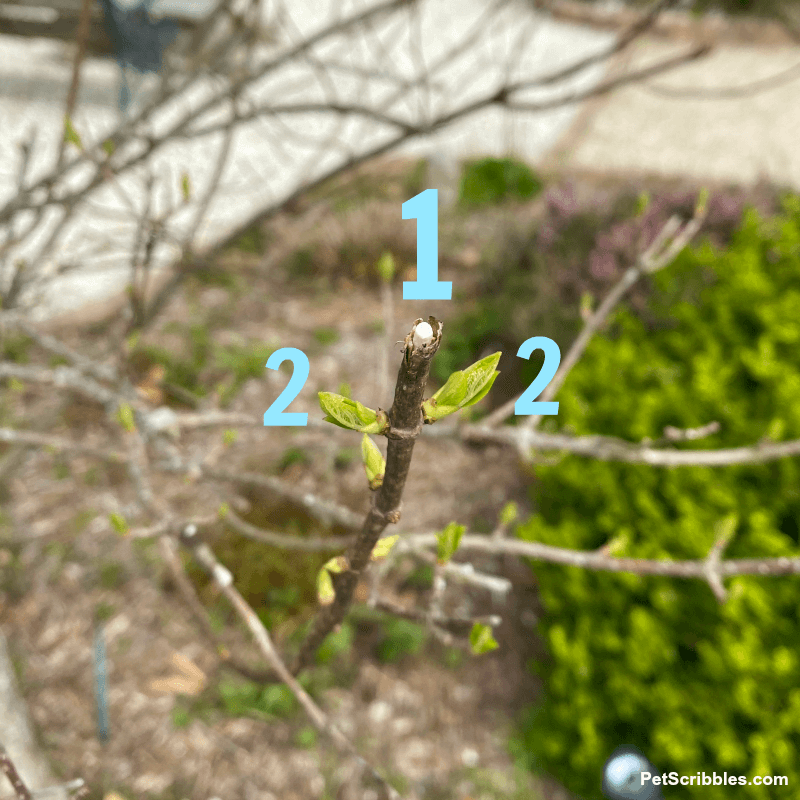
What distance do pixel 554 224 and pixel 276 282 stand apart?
75.7 inches

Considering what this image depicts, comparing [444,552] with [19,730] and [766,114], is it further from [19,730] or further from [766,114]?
[766,114]

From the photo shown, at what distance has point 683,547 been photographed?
1611 millimetres

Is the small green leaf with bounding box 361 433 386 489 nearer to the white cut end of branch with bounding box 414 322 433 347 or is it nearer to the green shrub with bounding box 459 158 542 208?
the white cut end of branch with bounding box 414 322 433 347

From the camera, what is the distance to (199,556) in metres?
0.96

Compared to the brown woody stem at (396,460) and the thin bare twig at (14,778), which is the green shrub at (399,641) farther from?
the thin bare twig at (14,778)

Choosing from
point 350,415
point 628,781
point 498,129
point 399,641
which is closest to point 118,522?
point 350,415

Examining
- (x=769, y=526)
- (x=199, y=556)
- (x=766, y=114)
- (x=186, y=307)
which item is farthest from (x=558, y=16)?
(x=199, y=556)

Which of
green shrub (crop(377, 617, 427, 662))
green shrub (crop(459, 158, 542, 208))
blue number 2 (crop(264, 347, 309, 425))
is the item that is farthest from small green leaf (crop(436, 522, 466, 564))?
green shrub (crop(459, 158, 542, 208))

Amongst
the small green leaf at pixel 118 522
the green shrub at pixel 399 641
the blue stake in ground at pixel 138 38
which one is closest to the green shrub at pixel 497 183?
the blue stake in ground at pixel 138 38

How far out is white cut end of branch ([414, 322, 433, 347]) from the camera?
1.15 ft

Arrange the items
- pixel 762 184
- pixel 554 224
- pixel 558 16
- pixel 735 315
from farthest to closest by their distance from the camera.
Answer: pixel 558 16
pixel 762 184
pixel 554 224
pixel 735 315

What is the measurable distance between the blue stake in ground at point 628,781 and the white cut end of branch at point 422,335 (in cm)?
160

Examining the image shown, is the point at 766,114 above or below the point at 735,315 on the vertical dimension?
above

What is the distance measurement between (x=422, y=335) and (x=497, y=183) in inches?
202
